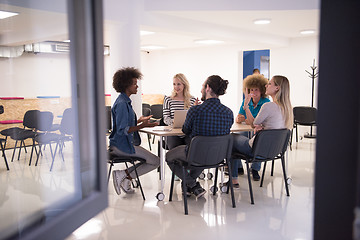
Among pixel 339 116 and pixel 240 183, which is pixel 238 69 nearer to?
pixel 240 183

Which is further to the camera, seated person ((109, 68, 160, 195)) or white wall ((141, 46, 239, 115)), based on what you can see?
white wall ((141, 46, 239, 115))

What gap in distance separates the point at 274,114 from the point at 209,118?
920mm

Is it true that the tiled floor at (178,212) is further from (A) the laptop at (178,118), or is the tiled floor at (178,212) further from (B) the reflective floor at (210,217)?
(A) the laptop at (178,118)

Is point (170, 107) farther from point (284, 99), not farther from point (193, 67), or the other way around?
point (193, 67)

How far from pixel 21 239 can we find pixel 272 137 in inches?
117

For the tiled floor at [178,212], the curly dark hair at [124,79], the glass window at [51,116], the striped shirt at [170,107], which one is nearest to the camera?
the glass window at [51,116]

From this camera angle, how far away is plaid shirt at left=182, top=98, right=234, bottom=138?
333 centimetres

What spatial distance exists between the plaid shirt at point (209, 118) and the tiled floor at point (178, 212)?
0.82m

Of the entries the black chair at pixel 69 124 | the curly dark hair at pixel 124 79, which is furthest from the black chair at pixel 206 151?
the black chair at pixel 69 124

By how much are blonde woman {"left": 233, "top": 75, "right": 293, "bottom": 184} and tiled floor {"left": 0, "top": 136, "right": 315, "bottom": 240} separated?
623mm

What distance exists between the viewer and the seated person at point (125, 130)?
11.6 feet

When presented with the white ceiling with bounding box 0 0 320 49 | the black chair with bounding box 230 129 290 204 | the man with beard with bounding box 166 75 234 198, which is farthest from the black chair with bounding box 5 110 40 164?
the white ceiling with bounding box 0 0 320 49

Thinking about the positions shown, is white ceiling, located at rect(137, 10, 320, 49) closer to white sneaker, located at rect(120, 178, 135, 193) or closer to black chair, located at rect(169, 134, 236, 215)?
white sneaker, located at rect(120, 178, 135, 193)

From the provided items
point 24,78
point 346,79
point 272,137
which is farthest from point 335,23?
point 24,78
